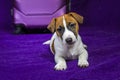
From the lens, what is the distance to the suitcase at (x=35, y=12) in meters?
2.91

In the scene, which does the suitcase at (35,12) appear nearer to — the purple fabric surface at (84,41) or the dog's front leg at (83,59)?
the purple fabric surface at (84,41)

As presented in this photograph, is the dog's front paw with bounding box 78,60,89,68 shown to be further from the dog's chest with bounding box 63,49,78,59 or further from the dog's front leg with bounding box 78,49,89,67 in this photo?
the dog's chest with bounding box 63,49,78,59

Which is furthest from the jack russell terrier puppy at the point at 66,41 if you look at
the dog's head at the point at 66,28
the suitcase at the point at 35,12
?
the suitcase at the point at 35,12

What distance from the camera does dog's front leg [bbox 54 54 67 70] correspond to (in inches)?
73.3

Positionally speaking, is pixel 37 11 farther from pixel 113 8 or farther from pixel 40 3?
pixel 113 8

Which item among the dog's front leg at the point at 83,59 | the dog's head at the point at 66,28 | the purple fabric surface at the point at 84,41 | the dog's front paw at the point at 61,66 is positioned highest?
the dog's head at the point at 66,28

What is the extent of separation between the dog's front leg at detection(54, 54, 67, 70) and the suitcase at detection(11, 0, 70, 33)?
3.20 feet

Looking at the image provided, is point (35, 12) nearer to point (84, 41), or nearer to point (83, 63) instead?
point (84, 41)

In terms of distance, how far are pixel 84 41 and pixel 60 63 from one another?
69cm

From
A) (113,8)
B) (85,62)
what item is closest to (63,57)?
(85,62)

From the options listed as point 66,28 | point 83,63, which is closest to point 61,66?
point 83,63

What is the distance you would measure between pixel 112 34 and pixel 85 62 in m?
0.98

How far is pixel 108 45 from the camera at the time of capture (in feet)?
7.77

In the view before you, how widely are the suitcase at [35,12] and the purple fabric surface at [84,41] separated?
0.44 feet
